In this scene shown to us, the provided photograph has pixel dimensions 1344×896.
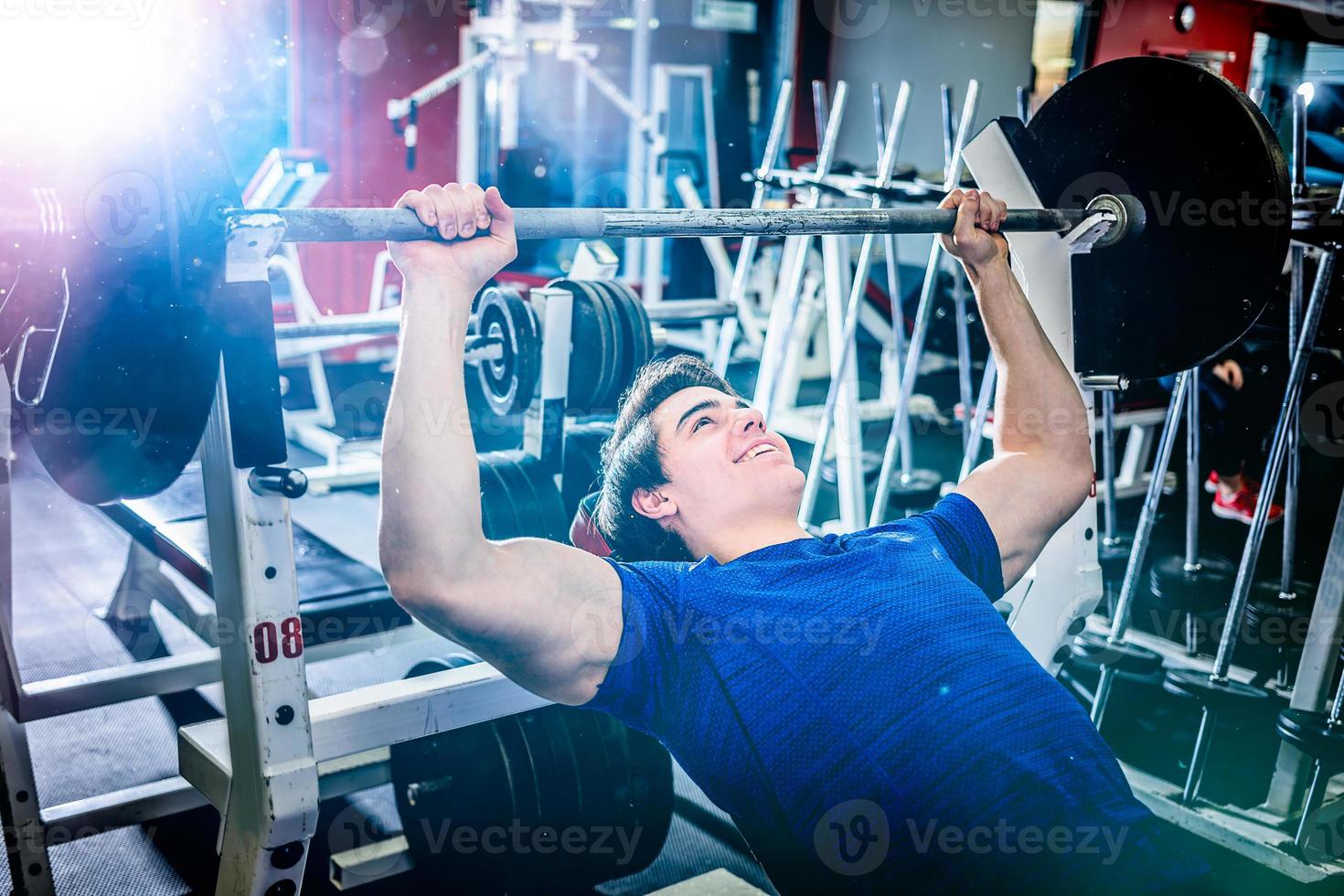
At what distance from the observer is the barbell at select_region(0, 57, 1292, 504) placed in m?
1.08

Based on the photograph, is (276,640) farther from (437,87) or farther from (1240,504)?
(437,87)

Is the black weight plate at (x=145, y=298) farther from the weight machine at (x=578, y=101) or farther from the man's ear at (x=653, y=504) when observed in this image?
the weight machine at (x=578, y=101)

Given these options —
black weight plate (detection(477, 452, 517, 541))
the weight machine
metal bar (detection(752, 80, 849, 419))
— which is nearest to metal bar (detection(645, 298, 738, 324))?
metal bar (detection(752, 80, 849, 419))

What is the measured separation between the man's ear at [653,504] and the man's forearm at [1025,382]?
506 mm

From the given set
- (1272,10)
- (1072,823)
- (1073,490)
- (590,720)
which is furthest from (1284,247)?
(1272,10)

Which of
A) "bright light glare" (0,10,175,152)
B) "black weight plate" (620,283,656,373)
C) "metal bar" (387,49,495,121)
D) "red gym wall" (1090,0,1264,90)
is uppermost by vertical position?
"red gym wall" (1090,0,1264,90)

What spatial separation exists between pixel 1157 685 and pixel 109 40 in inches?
93.8

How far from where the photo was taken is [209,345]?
3.66 feet

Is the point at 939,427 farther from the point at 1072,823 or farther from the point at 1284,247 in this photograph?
the point at 1072,823

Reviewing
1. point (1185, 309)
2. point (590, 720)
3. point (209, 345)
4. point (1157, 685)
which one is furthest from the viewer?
point (1157, 685)

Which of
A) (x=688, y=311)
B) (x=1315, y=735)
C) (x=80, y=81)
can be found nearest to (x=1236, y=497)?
(x=1315, y=735)

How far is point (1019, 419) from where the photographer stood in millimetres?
1556

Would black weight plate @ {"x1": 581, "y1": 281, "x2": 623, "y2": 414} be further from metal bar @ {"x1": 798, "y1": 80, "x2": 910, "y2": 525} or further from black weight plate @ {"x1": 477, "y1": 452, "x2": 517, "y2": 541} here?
metal bar @ {"x1": 798, "y1": 80, "x2": 910, "y2": 525}

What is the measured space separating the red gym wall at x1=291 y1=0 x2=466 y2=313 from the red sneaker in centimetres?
486
